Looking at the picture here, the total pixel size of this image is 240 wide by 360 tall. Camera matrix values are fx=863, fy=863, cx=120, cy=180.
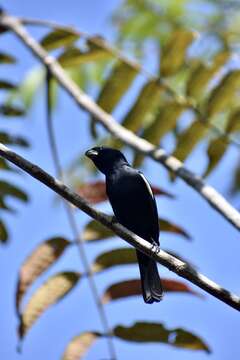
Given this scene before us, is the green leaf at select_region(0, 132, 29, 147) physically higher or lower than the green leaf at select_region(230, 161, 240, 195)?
lower

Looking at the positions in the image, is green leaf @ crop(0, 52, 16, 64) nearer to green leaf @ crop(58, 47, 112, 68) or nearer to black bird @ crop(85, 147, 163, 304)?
green leaf @ crop(58, 47, 112, 68)

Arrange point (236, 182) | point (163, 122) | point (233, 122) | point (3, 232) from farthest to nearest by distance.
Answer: point (236, 182)
point (163, 122)
point (3, 232)
point (233, 122)

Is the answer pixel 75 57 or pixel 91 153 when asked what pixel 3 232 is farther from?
pixel 75 57

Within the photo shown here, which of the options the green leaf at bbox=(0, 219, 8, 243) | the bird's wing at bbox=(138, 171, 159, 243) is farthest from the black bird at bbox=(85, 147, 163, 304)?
the green leaf at bbox=(0, 219, 8, 243)

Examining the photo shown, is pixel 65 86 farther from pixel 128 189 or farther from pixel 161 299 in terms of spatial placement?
pixel 161 299

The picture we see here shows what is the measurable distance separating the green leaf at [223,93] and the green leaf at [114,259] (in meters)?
0.99

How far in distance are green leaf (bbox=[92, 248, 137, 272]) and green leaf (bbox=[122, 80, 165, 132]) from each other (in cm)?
93

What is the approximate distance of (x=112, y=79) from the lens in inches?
215

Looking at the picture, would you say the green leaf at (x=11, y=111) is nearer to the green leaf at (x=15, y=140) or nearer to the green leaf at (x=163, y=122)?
the green leaf at (x=15, y=140)

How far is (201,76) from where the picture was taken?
17.3 ft

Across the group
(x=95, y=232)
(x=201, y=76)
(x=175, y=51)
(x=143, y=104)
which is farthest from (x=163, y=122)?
(x=95, y=232)

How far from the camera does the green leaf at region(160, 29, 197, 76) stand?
530 cm

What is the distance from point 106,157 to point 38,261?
98 centimetres

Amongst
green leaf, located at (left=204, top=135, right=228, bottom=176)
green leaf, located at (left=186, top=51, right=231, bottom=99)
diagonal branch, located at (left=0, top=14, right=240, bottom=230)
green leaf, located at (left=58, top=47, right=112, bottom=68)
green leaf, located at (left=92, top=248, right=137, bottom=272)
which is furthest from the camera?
green leaf, located at (left=58, top=47, right=112, bottom=68)
